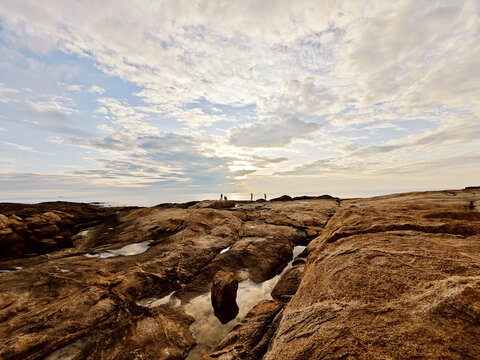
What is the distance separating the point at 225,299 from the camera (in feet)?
28.7

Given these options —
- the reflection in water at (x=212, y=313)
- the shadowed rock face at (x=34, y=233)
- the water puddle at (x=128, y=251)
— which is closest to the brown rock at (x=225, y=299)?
the reflection in water at (x=212, y=313)

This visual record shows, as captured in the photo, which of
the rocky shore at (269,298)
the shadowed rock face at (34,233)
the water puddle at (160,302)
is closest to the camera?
the rocky shore at (269,298)

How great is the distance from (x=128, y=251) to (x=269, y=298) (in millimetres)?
10228

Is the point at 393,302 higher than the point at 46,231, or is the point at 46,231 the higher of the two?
the point at 393,302

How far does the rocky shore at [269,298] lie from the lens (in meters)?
4.00

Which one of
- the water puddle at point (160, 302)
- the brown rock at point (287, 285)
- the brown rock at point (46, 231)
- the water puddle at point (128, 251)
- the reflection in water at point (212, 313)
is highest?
the brown rock at point (46, 231)

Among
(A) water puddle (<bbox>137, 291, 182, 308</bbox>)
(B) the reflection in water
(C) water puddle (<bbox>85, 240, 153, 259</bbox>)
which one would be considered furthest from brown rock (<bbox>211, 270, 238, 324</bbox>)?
(C) water puddle (<bbox>85, 240, 153, 259</bbox>)

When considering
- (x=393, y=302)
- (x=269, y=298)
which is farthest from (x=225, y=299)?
(x=393, y=302)

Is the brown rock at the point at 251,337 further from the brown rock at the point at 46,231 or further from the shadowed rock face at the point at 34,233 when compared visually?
the brown rock at the point at 46,231

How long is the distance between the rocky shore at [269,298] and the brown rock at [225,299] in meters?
0.29

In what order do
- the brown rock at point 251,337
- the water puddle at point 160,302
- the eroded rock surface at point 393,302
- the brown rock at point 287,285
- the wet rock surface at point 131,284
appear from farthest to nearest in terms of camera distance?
the brown rock at point 287,285 < the water puddle at point 160,302 < the wet rock surface at point 131,284 < the brown rock at point 251,337 < the eroded rock surface at point 393,302

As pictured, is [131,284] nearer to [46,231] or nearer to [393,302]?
[393,302]

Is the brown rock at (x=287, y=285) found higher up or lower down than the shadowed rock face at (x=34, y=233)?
lower down

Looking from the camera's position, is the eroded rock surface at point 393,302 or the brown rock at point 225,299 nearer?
the eroded rock surface at point 393,302
